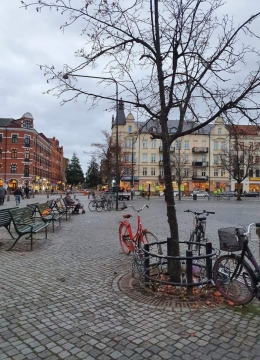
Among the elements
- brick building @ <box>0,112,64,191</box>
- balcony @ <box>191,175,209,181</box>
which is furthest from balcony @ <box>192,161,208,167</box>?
brick building @ <box>0,112,64,191</box>

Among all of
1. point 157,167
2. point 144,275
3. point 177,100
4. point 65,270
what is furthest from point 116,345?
point 157,167

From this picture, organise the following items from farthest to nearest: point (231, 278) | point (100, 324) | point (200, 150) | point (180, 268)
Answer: point (200, 150), point (180, 268), point (231, 278), point (100, 324)

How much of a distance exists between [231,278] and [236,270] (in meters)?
0.17

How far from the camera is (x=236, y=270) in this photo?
4.41 m

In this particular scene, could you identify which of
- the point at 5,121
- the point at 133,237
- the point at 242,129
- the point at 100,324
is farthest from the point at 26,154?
the point at 100,324

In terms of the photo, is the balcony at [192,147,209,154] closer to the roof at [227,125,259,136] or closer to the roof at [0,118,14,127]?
the roof at [0,118,14,127]

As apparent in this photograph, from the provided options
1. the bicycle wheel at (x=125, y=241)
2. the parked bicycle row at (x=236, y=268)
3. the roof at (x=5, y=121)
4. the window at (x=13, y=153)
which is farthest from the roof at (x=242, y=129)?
the roof at (x=5, y=121)

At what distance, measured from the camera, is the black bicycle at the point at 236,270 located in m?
4.14

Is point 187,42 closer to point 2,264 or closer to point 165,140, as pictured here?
point 165,140

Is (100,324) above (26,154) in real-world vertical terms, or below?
below

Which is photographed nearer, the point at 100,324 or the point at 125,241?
the point at 100,324

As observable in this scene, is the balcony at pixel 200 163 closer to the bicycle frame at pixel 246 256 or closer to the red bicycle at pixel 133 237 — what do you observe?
the red bicycle at pixel 133 237

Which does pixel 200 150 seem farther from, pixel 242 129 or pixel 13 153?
pixel 242 129

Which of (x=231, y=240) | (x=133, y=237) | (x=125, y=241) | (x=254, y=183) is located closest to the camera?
(x=231, y=240)
